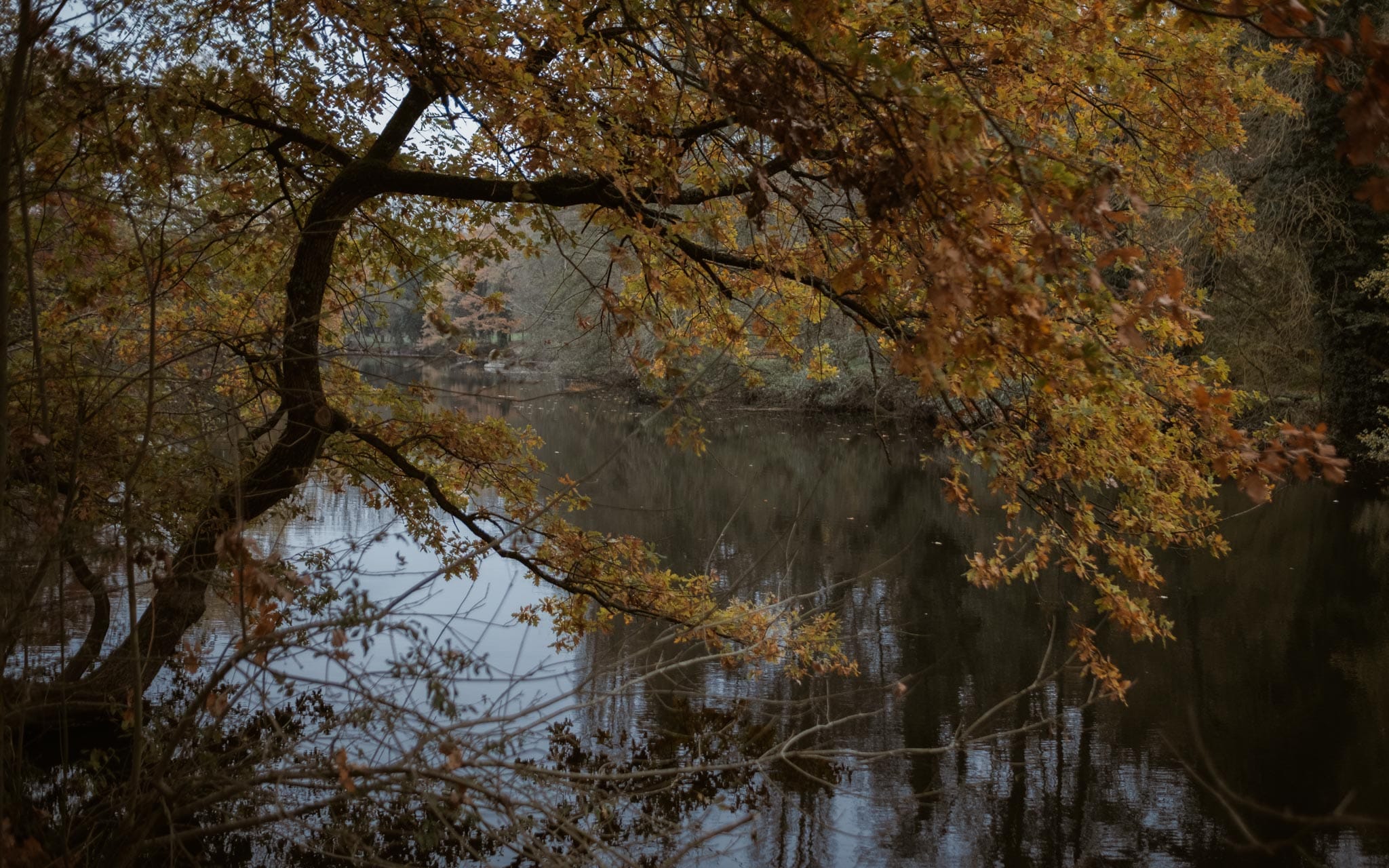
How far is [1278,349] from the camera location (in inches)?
745

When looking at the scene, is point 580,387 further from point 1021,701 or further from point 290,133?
point 1021,701

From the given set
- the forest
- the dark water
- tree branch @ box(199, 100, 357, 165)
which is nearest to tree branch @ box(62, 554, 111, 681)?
the forest

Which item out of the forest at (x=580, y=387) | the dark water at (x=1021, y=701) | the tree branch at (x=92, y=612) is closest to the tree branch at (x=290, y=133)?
the forest at (x=580, y=387)

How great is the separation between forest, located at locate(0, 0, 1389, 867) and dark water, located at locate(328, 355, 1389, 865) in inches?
2.7

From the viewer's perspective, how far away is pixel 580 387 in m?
3.52

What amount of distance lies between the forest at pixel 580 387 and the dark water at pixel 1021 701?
0.07 metres

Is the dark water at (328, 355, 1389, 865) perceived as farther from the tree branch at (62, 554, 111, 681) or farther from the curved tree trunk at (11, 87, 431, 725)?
the tree branch at (62, 554, 111, 681)

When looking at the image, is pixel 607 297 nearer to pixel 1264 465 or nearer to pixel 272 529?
pixel 1264 465

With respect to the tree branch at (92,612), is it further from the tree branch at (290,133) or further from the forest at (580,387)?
the tree branch at (290,133)

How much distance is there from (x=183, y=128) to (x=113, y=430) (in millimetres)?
1544

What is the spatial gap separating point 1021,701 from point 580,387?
241 inches

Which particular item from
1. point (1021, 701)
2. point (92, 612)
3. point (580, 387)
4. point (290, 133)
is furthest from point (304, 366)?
point (1021, 701)

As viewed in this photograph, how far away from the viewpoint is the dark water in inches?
241

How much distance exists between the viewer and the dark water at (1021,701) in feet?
20.1
